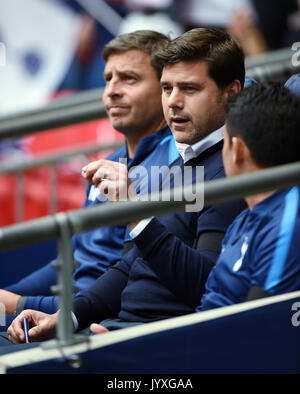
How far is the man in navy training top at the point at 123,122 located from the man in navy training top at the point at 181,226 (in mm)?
285

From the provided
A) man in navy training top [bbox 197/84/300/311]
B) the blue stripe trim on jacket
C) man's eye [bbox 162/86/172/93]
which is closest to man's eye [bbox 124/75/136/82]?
man's eye [bbox 162/86/172/93]

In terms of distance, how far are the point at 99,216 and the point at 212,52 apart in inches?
36.2

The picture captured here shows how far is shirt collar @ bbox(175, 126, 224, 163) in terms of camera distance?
247 cm

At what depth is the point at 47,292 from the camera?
3062mm

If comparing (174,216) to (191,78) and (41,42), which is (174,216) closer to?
(191,78)

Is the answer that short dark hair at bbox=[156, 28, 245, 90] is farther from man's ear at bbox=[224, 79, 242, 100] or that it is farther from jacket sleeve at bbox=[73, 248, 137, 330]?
jacket sleeve at bbox=[73, 248, 137, 330]

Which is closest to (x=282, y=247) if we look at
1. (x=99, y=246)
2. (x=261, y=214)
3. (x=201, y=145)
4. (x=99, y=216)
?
(x=261, y=214)

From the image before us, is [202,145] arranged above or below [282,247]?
above

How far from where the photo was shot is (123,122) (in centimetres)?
304

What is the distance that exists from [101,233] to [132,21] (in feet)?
13.7

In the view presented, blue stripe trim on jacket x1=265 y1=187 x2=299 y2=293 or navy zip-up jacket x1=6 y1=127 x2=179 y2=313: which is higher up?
navy zip-up jacket x1=6 y1=127 x2=179 y2=313

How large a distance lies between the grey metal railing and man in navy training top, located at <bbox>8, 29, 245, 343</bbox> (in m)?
0.34

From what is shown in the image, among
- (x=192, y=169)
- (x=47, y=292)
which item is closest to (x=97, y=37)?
(x=47, y=292)

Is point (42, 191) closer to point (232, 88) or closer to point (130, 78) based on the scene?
point (130, 78)
